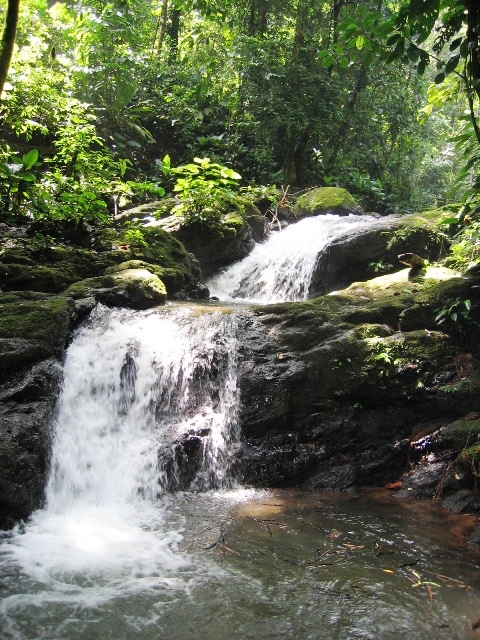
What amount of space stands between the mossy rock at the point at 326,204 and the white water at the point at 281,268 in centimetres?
108

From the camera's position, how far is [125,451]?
18.2ft

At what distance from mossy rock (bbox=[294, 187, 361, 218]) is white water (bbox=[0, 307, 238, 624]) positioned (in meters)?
6.71

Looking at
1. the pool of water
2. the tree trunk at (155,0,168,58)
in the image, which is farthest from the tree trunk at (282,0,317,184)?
the pool of water

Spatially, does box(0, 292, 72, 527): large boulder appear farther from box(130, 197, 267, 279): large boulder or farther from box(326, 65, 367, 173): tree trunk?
box(326, 65, 367, 173): tree trunk

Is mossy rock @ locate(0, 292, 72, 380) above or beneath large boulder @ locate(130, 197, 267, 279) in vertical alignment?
beneath

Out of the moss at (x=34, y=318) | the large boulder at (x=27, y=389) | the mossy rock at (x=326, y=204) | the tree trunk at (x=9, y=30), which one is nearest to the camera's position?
the large boulder at (x=27, y=389)

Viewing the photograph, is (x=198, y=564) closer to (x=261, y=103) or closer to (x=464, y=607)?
(x=464, y=607)

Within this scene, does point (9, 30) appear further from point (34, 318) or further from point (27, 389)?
point (27, 389)

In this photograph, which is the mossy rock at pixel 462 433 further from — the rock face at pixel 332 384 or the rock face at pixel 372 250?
the rock face at pixel 372 250

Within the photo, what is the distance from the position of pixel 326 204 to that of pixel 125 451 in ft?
29.6

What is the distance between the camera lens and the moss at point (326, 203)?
Answer: 12.6 meters

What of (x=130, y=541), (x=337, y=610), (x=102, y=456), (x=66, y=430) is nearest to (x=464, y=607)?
(x=337, y=610)

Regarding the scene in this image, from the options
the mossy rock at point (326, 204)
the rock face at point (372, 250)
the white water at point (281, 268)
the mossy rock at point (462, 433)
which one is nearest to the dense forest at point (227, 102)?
the mossy rock at point (326, 204)

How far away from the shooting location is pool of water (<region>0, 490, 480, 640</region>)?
2887 millimetres
